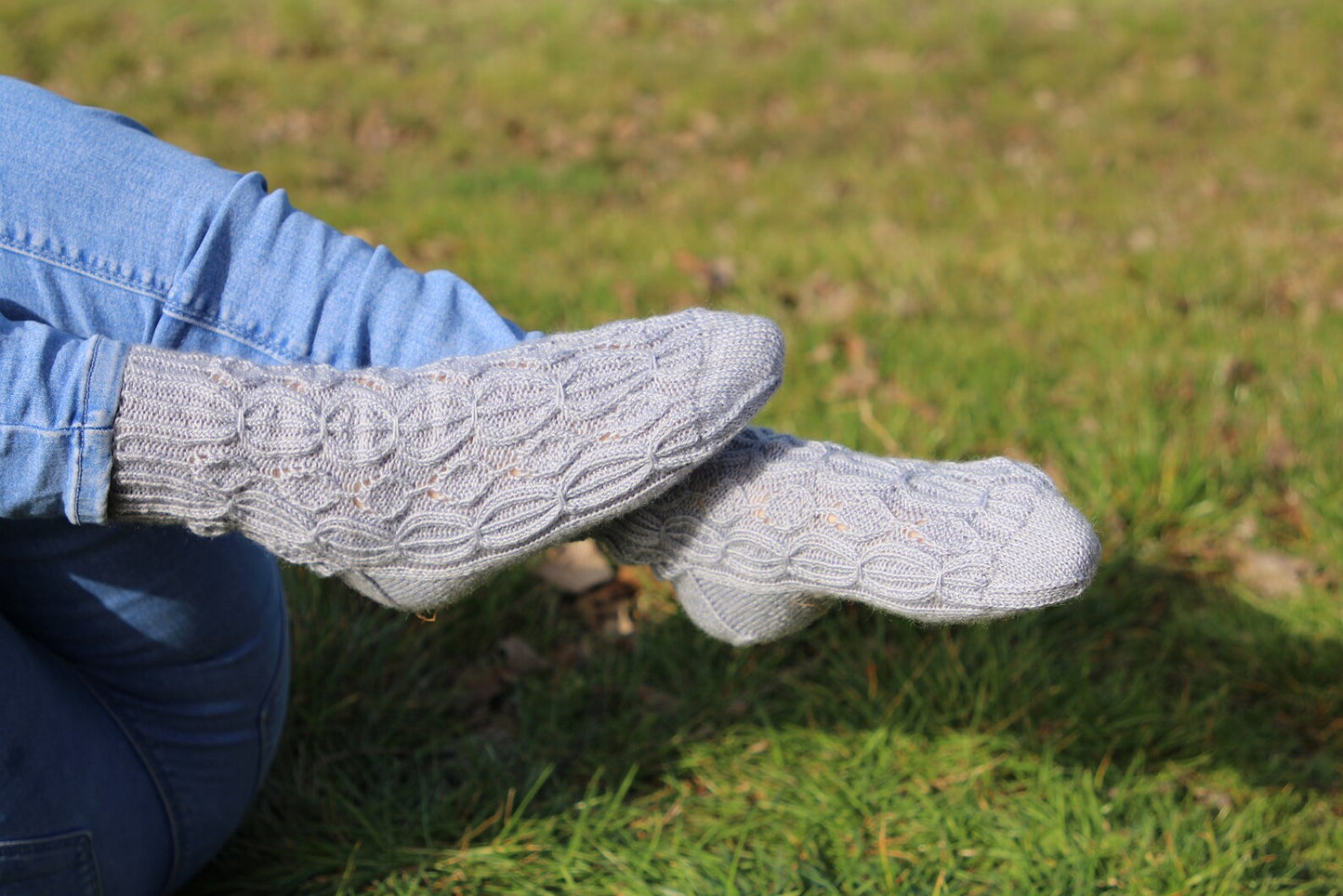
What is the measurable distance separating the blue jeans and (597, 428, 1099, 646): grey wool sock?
0.30m

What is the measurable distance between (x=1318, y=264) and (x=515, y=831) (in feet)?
9.40

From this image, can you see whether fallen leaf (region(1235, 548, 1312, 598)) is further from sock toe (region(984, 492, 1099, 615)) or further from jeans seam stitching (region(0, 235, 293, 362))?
jeans seam stitching (region(0, 235, 293, 362))

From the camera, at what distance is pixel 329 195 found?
4227mm

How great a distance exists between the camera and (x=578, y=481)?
1.18 metres

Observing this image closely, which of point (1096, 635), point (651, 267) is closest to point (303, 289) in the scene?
point (1096, 635)

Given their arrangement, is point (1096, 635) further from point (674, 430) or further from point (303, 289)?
point (303, 289)

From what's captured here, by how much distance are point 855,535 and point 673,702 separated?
27.1 inches

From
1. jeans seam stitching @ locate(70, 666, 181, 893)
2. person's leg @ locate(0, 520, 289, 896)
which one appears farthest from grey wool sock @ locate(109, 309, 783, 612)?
jeans seam stitching @ locate(70, 666, 181, 893)

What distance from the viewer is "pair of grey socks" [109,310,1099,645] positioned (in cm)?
108

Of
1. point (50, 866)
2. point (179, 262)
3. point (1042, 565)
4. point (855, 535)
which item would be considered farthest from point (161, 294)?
point (1042, 565)

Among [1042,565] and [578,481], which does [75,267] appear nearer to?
[578,481]

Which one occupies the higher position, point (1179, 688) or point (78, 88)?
point (78, 88)

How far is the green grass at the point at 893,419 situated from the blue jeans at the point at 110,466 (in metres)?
0.28

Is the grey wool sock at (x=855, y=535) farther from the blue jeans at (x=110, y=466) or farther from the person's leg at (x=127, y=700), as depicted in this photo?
the person's leg at (x=127, y=700)
